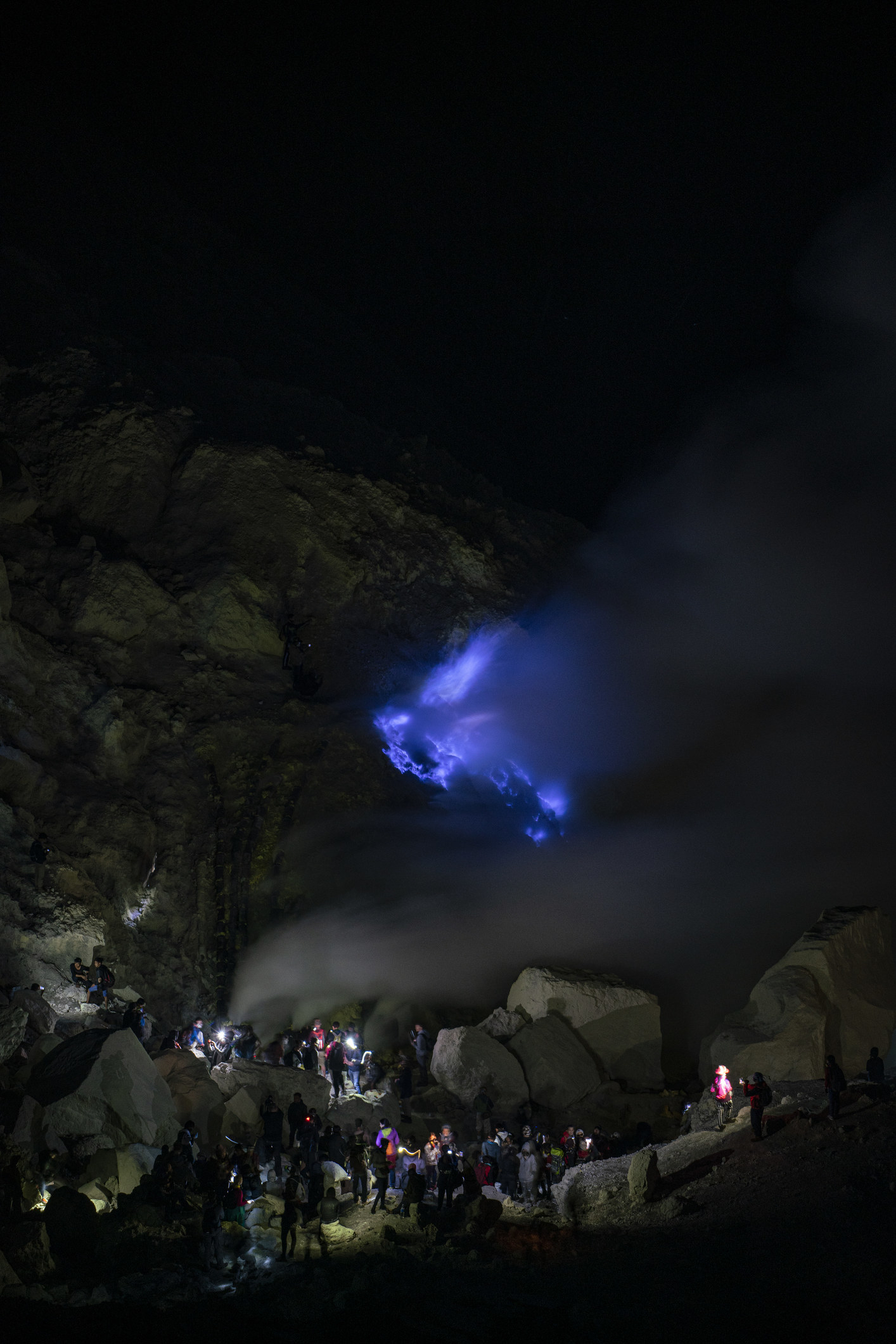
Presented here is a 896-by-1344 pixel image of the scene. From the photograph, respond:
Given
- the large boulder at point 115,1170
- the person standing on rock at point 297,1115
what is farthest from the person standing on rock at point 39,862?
the person standing on rock at point 297,1115

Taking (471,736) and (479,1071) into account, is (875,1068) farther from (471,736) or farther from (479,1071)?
(471,736)

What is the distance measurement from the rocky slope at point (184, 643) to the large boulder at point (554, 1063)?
6.57 meters

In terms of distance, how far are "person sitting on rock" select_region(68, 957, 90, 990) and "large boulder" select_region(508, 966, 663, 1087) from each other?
9244 millimetres

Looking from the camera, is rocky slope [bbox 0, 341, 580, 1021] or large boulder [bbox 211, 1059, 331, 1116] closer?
large boulder [bbox 211, 1059, 331, 1116]

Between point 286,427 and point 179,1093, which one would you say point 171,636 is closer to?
point 286,427

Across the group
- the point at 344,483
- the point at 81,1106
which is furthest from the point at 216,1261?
the point at 344,483

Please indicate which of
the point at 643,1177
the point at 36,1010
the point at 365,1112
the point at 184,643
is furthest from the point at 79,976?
the point at 643,1177

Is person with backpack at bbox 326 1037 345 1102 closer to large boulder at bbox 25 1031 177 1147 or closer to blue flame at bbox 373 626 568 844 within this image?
large boulder at bbox 25 1031 177 1147

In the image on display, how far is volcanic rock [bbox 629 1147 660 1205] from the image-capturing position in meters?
10.4

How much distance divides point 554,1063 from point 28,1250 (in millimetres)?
11540

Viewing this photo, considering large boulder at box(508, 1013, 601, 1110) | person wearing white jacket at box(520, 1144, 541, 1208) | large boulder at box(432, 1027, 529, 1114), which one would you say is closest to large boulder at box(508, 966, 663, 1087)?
large boulder at box(508, 1013, 601, 1110)

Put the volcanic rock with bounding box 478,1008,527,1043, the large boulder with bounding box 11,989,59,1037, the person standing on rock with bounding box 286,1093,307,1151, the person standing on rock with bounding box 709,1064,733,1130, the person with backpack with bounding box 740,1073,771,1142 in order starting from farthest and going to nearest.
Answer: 1. the volcanic rock with bounding box 478,1008,527,1043
2. the person standing on rock with bounding box 709,1064,733,1130
3. the large boulder with bounding box 11,989,59,1037
4. the person standing on rock with bounding box 286,1093,307,1151
5. the person with backpack with bounding box 740,1073,771,1142

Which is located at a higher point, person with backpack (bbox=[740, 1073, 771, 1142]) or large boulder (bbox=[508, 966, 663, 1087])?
large boulder (bbox=[508, 966, 663, 1087])

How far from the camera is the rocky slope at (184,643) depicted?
57.1 ft
